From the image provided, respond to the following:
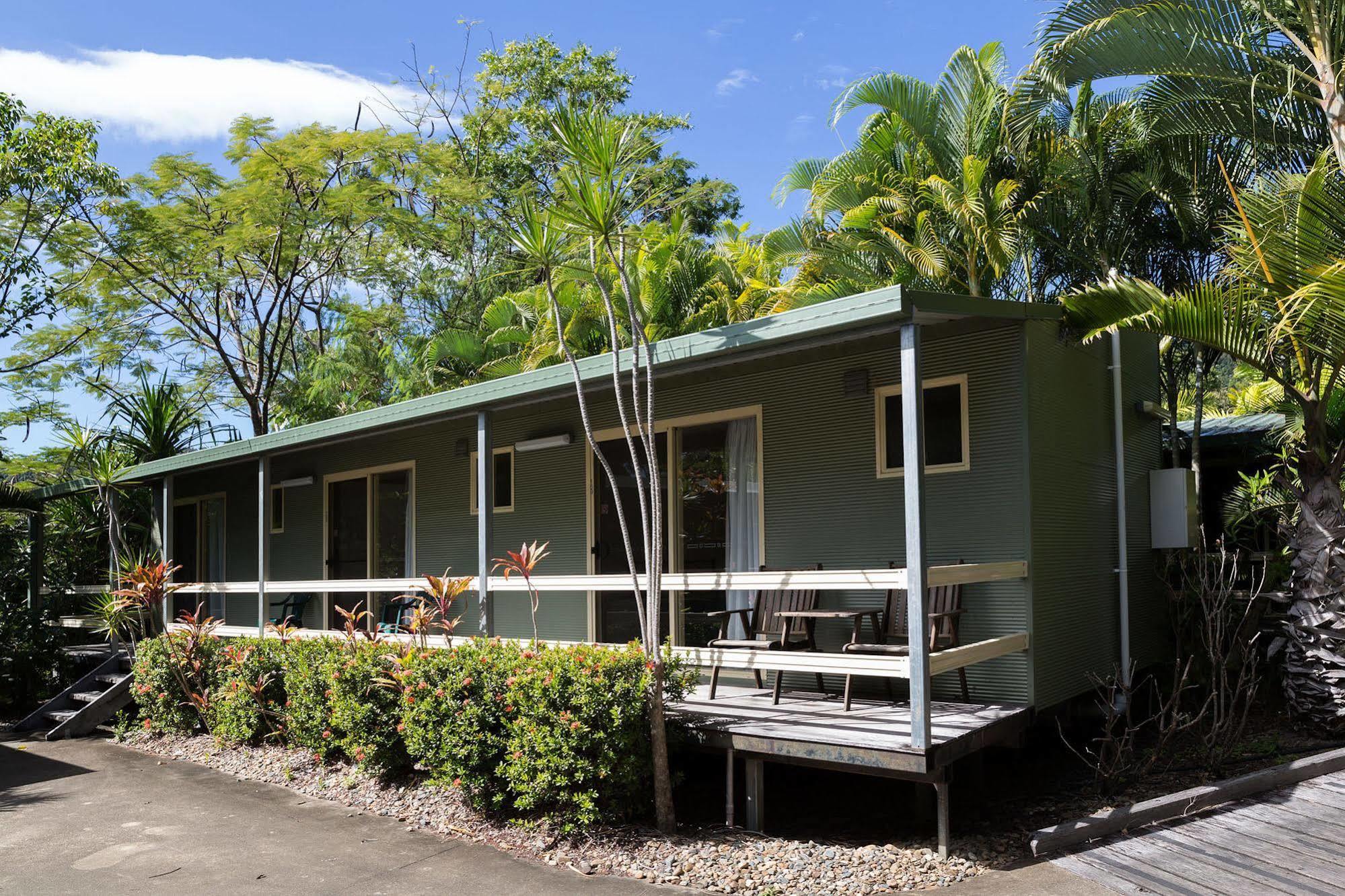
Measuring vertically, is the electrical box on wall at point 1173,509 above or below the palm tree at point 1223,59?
below

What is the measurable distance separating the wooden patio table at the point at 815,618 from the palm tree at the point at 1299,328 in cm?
226

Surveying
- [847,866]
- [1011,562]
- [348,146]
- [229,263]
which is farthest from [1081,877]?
[229,263]

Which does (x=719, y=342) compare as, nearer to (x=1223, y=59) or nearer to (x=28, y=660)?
(x=1223, y=59)

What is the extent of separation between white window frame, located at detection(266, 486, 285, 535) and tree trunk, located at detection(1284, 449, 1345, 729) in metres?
10.4

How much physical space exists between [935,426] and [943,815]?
2578 millimetres

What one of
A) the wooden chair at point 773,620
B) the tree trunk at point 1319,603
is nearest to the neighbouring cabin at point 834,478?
the wooden chair at point 773,620

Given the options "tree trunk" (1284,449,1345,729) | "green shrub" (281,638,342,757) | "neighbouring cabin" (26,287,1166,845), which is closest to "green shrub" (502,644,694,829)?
"neighbouring cabin" (26,287,1166,845)

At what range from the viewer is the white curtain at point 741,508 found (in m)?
7.66

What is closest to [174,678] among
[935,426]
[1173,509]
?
[935,426]

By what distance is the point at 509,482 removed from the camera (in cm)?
968

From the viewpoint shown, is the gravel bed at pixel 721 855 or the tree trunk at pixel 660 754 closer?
the gravel bed at pixel 721 855

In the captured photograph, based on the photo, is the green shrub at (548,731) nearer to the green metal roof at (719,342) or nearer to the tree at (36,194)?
the green metal roof at (719,342)

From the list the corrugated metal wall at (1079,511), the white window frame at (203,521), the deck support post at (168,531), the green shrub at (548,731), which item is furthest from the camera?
the white window frame at (203,521)

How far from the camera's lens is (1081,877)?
15.6 feet
